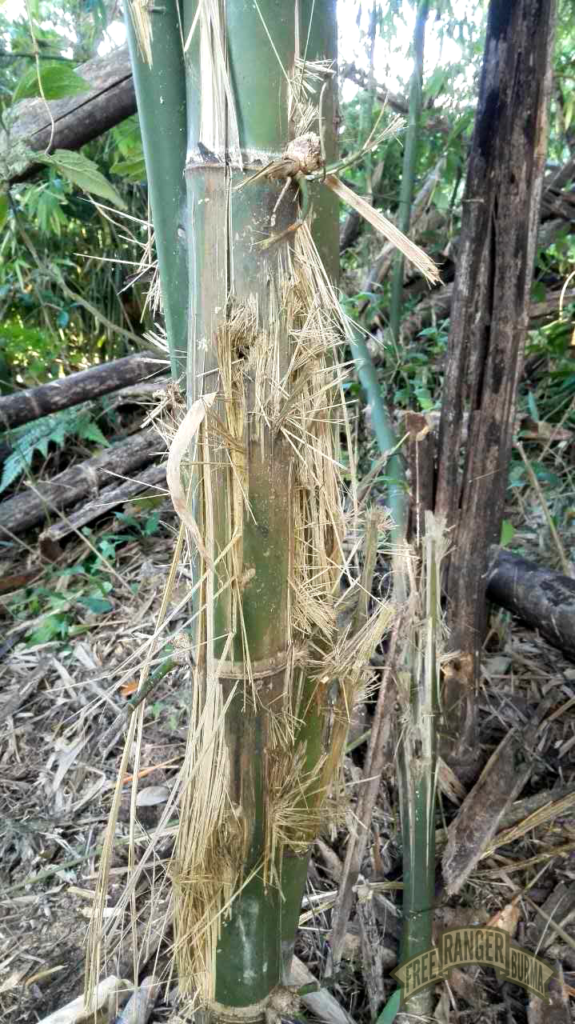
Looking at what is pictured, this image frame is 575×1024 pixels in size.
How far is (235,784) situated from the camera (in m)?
0.62

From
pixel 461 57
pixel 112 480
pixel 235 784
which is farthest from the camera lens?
pixel 112 480

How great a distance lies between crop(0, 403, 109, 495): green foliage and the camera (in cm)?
218

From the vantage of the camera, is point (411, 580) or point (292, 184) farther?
point (411, 580)

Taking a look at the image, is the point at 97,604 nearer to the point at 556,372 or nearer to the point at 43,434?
the point at 43,434

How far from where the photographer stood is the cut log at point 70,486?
2.21 meters

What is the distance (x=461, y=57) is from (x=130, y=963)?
8.13 feet

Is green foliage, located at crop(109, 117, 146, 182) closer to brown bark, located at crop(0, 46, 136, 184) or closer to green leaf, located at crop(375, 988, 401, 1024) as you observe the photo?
brown bark, located at crop(0, 46, 136, 184)

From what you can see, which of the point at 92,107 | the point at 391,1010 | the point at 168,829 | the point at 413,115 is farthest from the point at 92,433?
the point at 391,1010

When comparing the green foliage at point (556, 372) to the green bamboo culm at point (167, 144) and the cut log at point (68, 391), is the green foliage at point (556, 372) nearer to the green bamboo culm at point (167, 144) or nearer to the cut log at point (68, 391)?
the cut log at point (68, 391)

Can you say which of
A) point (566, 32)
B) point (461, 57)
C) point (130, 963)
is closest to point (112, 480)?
point (130, 963)

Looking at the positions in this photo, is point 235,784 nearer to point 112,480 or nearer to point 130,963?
point 130,963

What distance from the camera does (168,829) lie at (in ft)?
2.40

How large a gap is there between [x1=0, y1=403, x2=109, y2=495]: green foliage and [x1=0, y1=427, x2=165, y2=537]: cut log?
0.07m

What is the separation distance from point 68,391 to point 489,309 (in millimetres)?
1594
